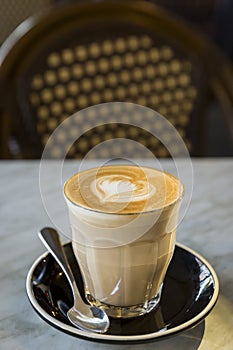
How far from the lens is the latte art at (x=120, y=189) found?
16.8 inches

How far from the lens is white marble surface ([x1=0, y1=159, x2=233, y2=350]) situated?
0.41m

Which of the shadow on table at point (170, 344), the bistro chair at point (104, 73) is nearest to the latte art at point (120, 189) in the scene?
the shadow on table at point (170, 344)

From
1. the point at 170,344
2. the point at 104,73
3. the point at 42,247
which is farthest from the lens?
the point at 104,73

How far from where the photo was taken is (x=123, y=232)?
1.34ft

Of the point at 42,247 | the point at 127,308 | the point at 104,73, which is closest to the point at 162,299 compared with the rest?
the point at 127,308

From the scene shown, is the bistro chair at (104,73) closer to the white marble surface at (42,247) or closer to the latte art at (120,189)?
the white marble surface at (42,247)

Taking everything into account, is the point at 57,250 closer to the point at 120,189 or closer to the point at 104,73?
the point at 120,189

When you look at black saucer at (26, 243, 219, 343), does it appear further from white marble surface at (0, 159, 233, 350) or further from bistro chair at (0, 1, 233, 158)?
bistro chair at (0, 1, 233, 158)

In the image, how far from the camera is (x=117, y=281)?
445 millimetres

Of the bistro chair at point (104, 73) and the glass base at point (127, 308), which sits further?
the bistro chair at point (104, 73)

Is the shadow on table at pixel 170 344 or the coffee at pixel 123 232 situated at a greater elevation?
the coffee at pixel 123 232

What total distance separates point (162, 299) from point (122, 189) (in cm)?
10

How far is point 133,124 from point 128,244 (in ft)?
2.02

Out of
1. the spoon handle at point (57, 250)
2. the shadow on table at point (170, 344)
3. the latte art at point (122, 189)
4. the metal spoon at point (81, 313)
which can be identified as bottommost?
the shadow on table at point (170, 344)
